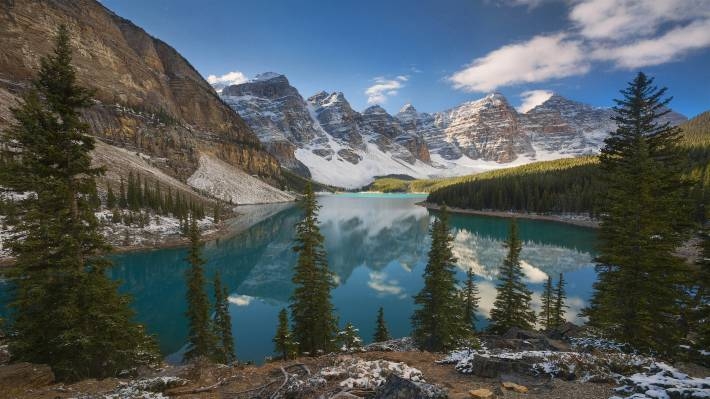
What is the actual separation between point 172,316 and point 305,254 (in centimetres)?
2407

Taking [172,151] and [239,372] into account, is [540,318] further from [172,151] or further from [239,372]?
[172,151]

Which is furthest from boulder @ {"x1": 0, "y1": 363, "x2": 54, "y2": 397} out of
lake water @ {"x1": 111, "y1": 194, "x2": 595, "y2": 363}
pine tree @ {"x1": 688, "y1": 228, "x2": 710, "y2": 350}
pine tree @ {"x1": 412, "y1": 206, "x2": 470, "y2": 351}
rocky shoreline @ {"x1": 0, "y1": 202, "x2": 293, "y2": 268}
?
rocky shoreline @ {"x1": 0, "y1": 202, "x2": 293, "y2": 268}

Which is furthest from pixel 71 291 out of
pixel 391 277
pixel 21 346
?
pixel 391 277

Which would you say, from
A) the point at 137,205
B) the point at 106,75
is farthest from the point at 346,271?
the point at 106,75

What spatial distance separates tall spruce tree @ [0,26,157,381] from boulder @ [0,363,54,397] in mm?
1197

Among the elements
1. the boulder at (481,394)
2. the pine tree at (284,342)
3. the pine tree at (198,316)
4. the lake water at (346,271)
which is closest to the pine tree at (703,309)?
the boulder at (481,394)

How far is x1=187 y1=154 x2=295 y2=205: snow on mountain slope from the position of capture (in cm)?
15400

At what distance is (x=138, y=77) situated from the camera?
183m

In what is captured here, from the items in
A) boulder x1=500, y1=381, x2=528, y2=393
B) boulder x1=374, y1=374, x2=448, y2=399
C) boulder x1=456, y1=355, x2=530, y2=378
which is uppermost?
boulder x1=374, y1=374, x2=448, y2=399

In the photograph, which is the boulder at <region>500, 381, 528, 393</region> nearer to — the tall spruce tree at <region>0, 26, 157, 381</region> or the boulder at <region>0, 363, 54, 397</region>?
the boulder at <region>0, 363, 54, 397</region>

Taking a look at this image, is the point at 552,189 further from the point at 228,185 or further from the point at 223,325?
the point at 228,185

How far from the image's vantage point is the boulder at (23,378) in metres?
9.04

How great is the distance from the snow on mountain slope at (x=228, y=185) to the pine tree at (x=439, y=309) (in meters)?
140

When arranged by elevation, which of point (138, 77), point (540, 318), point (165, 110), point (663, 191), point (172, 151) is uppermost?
point (138, 77)
